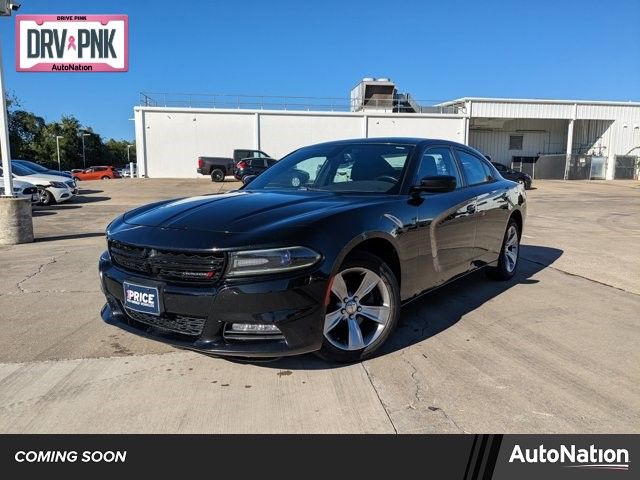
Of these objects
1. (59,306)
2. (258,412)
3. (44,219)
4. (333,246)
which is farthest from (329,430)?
(44,219)

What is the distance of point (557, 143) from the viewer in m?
42.6

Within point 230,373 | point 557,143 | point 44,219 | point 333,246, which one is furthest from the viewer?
point 557,143

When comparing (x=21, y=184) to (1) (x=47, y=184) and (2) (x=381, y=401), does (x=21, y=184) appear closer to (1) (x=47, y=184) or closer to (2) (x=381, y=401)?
(1) (x=47, y=184)

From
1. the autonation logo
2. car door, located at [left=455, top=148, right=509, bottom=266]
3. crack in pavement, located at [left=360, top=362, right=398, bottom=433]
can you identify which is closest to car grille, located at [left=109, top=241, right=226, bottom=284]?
crack in pavement, located at [left=360, top=362, right=398, bottom=433]

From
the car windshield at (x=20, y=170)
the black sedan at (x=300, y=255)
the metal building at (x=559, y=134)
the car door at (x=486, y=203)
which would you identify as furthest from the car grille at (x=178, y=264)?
the metal building at (x=559, y=134)

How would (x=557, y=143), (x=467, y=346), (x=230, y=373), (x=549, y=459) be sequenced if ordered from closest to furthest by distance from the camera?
1. (x=549, y=459)
2. (x=230, y=373)
3. (x=467, y=346)
4. (x=557, y=143)

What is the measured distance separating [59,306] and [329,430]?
3480 mm

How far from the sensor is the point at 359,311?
342 centimetres

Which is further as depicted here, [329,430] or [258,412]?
[258,412]

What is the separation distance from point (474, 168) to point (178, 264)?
11.5ft

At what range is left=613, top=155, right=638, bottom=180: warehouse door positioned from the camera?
3825 centimetres

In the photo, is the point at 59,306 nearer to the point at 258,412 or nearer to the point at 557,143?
the point at 258,412

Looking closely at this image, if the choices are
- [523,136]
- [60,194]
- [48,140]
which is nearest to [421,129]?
[523,136]

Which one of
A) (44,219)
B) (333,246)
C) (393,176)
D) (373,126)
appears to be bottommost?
(44,219)
